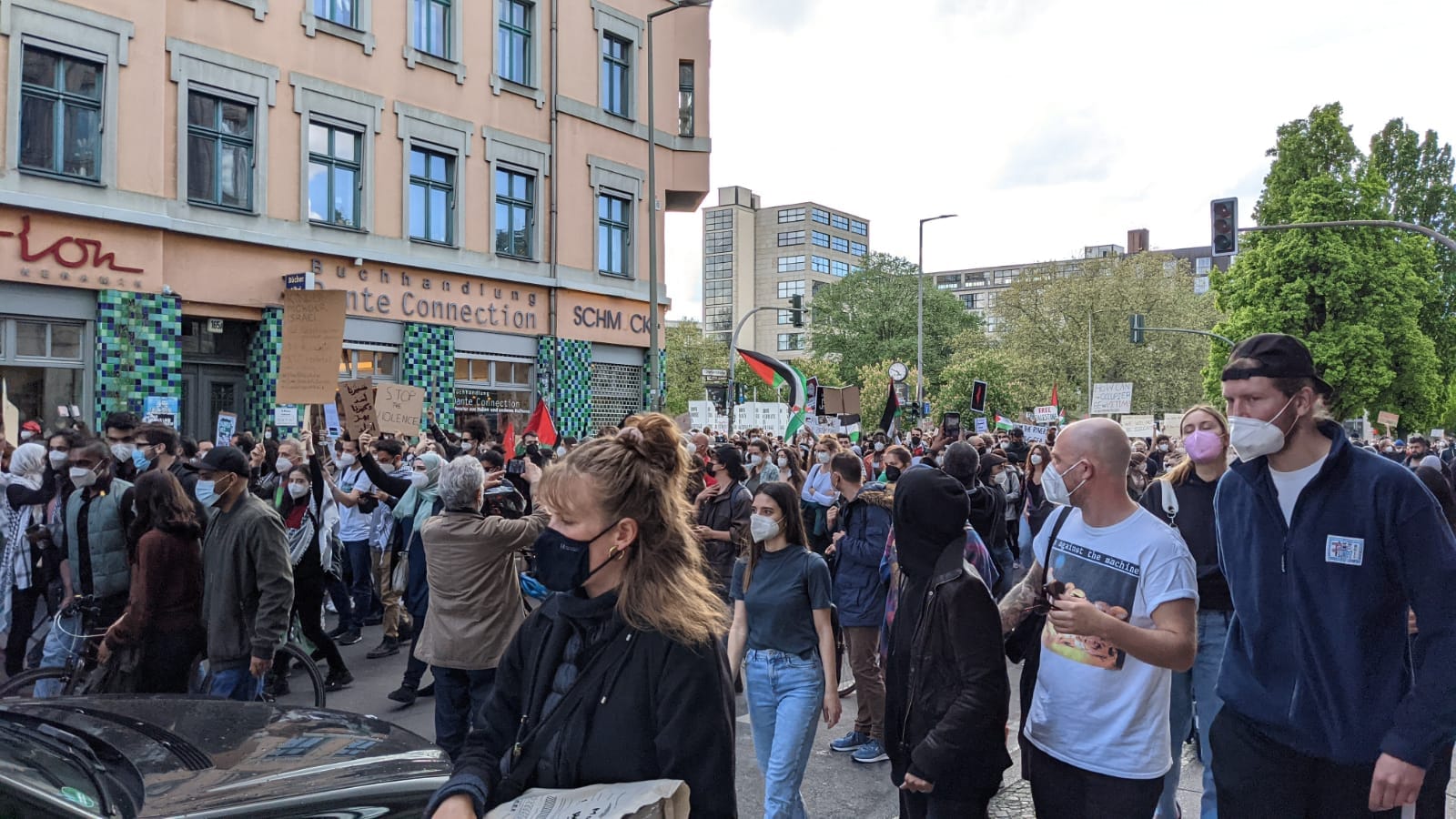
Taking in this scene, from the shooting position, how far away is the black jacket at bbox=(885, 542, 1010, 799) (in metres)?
3.21

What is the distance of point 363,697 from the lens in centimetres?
774

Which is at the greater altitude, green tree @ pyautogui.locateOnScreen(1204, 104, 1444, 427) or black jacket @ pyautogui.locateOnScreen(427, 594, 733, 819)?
green tree @ pyautogui.locateOnScreen(1204, 104, 1444, 427)

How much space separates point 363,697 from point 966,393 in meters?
45.5

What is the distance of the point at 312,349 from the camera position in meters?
11.2

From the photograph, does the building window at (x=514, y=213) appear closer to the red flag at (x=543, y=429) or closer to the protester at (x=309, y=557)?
the red flag at (x=543, y=429)

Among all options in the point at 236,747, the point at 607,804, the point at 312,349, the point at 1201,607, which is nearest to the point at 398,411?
the point at 312,349

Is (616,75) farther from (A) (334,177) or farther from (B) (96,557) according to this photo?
(B) (96,557)

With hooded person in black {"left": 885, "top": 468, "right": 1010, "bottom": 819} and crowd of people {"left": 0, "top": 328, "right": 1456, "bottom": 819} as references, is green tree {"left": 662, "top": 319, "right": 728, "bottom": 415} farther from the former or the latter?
hooded person in black {"left": 885, "top": 468, "right": 1010, "bottom": 819}

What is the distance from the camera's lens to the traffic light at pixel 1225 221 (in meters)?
18.5

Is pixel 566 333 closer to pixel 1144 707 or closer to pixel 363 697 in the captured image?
pixel 363 697

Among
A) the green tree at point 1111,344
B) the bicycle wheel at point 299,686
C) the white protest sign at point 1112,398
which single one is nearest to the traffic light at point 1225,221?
the white protest sign at point 1112,398

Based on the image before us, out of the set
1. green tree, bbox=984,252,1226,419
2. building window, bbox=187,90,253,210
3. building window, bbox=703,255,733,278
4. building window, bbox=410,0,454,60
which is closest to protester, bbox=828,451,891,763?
building window, bbox=187,90,253,210

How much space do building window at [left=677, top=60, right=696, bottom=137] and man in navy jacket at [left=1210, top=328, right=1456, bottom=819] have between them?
24.6m

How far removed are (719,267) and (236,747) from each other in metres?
106
